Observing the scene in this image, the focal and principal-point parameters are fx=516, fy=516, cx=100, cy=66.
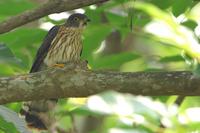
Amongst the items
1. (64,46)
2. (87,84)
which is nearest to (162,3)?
(87,84)

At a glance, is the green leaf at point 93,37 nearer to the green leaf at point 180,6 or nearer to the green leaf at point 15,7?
the green leaf at point 15,7

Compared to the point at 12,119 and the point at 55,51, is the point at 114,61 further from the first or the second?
the point at 12,119

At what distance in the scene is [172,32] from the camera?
1200 millimetres

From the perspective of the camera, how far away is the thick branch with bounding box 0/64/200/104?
274cm

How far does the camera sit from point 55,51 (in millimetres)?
5688

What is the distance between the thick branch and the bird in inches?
63.4

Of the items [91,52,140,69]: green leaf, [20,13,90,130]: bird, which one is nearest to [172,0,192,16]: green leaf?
[91,52,140,69]: green leaf

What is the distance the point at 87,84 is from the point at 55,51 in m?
2.86

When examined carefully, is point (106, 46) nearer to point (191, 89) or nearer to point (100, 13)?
point (100, 13)

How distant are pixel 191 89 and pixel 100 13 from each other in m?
1.33

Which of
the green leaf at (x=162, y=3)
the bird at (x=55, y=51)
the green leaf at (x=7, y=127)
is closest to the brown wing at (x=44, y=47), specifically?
the bird at (x=55, y=51)

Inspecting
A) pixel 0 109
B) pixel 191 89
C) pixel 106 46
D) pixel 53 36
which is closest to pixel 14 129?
pixel 0 109

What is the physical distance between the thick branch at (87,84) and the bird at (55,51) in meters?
1.61

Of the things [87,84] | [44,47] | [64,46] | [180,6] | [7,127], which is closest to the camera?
[7,127]
